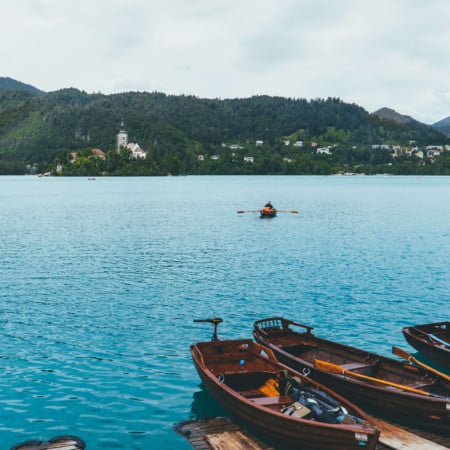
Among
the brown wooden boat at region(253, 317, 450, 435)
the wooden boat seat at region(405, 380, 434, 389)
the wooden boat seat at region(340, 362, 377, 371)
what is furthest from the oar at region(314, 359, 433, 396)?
the wooden boat seat at region(340, 362, 377, 371)

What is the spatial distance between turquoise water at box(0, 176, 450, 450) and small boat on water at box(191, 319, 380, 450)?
1.76m

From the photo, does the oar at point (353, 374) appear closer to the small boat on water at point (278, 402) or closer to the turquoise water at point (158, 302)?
the small boat on water at point (278, 402)

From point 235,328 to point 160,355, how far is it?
17.6 ft

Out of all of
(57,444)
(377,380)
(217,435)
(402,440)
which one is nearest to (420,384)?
(377,380)

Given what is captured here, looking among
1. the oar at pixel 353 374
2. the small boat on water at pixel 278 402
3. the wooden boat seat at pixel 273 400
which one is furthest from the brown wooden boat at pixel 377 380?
the wooden boat seat at pixel 273 400

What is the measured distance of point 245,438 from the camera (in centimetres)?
1588

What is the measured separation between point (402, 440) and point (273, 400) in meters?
3.96

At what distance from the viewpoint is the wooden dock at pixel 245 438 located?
15.2 m

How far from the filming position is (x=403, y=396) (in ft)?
53.5

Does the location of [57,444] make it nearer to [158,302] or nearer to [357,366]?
[357,366]

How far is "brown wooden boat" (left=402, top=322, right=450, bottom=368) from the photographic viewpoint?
2197 centimetres

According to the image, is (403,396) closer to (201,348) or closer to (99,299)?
(201,348)

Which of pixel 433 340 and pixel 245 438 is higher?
pixel 433 340

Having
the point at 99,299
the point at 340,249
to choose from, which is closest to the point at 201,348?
the point at 99,299
